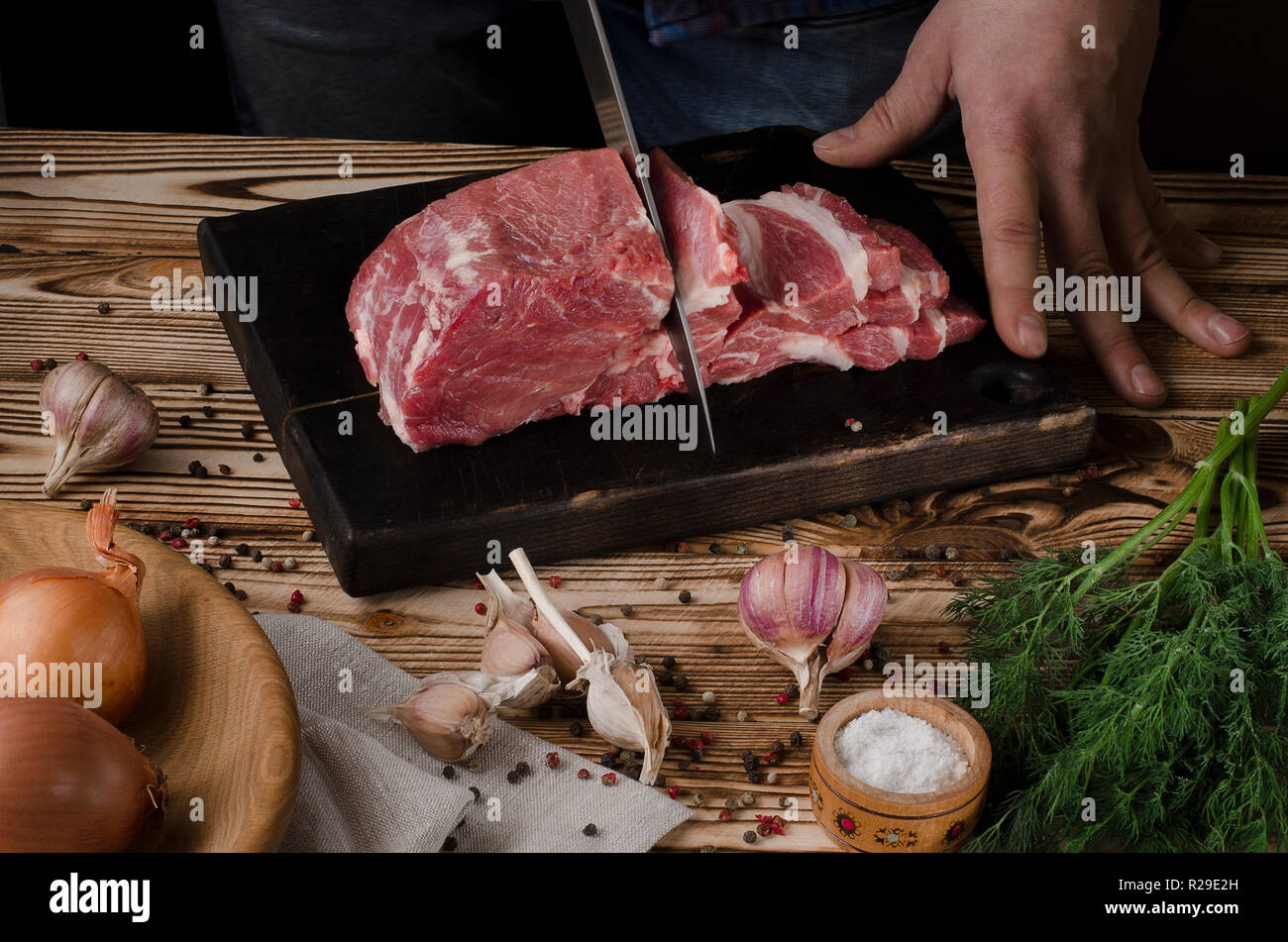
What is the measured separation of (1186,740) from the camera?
5.08 feet

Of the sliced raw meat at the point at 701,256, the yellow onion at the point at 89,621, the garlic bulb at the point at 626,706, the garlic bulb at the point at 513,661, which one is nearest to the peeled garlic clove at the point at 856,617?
the garlic bulb at the point at 626,706

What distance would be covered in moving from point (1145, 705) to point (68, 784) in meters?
1.17

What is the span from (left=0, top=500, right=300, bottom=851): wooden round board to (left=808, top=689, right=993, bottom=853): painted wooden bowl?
603 millimetres

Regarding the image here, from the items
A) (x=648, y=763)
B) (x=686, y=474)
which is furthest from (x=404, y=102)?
(x=648, y=763)

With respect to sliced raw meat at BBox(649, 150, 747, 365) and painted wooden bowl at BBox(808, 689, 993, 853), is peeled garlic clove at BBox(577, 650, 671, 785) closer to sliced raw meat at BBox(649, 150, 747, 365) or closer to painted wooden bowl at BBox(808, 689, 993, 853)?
painted wooden bowl at BBox(808, 689, 993, 853)

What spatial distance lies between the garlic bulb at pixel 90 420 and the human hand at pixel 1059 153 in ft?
4.75

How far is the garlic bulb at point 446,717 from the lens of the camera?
1616 millimetres

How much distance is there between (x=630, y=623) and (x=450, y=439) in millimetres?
411

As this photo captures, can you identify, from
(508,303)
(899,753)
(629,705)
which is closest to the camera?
(899,753)

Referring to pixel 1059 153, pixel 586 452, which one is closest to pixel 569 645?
pixel 586 452

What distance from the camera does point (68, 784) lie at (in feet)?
3.97

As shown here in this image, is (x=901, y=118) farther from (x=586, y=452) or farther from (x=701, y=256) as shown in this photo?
(x=586, y=452)

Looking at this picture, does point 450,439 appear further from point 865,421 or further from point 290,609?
point 865,421

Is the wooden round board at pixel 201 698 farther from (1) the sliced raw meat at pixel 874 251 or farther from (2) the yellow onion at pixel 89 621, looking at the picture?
(1) the sliced raw meat at pixel 874 251
